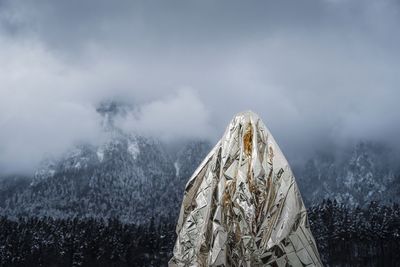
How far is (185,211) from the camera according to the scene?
8.38m

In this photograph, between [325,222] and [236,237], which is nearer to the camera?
[236,237]

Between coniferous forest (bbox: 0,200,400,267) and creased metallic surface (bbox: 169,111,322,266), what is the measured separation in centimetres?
8823

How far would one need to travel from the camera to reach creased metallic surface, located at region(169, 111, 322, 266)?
7.39 meters

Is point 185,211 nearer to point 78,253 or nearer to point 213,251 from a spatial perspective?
point 213,251

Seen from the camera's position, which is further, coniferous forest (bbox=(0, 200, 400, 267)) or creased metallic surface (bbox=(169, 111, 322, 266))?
coniferous forest (bbox=(0, 200, 400, 267))

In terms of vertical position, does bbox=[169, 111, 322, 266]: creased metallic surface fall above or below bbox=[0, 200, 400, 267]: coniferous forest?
below

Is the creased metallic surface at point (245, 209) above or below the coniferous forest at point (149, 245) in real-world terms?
below

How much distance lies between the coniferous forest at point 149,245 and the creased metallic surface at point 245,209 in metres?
88.2

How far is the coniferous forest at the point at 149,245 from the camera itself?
320 feet

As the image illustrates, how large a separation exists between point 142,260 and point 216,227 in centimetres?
10365

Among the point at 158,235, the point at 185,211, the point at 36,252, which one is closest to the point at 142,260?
the point at 158,235

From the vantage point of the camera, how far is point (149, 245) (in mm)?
108812

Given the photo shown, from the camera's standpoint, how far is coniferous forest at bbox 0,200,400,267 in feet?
320

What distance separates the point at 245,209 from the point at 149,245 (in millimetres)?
104112
